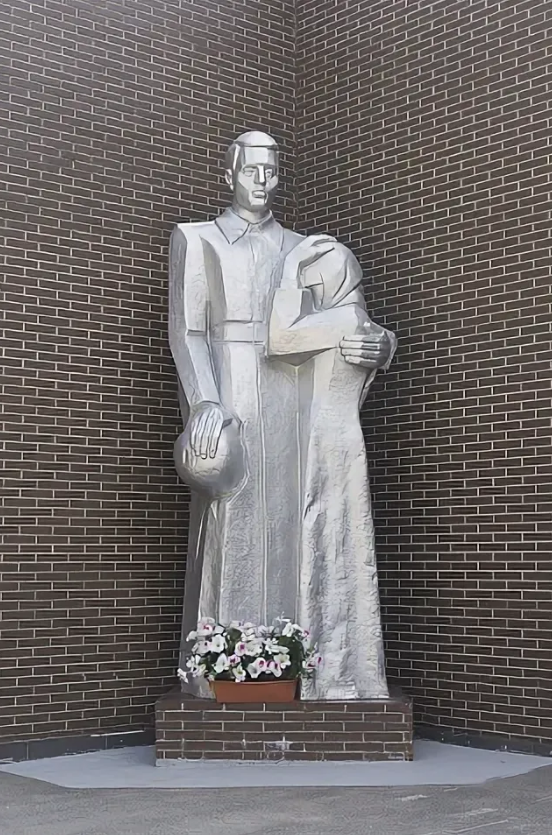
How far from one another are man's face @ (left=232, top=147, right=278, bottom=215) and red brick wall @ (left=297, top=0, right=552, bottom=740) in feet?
3.60

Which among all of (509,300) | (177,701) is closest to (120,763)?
(177,701)

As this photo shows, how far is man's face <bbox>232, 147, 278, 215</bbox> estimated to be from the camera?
7016mm

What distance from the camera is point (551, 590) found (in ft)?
22.3

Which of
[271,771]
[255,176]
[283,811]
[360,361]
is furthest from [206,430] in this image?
[283,811]

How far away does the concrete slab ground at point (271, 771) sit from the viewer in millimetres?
5891

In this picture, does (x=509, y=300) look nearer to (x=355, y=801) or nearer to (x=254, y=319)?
(x=254, y=319)

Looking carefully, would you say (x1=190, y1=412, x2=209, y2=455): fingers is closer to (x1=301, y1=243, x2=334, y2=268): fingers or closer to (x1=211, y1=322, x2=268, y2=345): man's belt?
(x1=211, y1=322, x2=268, y2=345): man's belt

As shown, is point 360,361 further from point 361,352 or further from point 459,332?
point 459,332

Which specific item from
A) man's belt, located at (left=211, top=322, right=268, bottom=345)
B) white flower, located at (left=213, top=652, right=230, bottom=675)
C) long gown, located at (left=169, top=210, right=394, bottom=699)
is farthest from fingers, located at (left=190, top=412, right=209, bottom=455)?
white flower, located at (left=213, top=652, right=230, bottom=675)

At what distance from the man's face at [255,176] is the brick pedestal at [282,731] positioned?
267 centimetres

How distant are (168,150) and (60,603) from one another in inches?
111

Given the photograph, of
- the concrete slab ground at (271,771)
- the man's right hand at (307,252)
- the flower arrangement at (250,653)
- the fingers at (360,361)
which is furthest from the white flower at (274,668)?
the man's right hand at (307,252)

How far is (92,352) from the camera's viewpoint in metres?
7.41

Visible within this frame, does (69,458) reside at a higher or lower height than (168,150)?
lower
